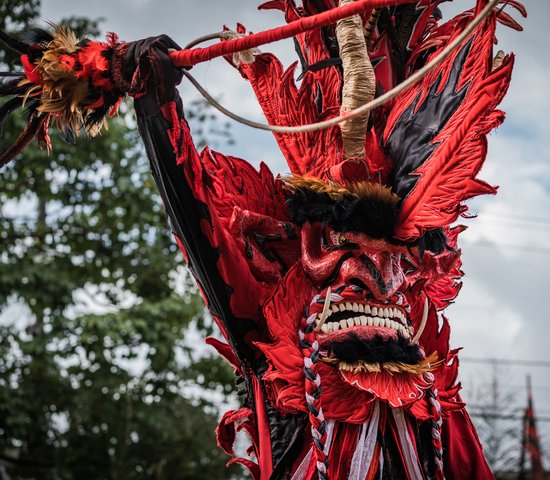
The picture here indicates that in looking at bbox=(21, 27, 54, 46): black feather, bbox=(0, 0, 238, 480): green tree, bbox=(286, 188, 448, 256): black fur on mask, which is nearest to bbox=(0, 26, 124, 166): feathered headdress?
bbox=(21, 27, 54, 46): black feather

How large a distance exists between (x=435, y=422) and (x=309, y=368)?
0.46 metres

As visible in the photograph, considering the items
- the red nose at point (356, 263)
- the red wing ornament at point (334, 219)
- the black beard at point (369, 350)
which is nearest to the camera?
the red wing ornament at point (334, 219)

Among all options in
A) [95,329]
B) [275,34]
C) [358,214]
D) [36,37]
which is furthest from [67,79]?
[95,329]

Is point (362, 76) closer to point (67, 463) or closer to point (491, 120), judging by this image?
point (491, 120)

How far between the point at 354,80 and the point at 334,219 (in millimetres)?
446

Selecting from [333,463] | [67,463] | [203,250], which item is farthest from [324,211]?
[67,463]

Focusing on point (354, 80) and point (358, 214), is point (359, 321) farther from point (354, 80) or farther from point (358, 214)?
point (354, 80)

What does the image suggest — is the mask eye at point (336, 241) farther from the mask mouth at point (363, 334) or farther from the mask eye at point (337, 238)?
the mask mouth at point (363, 334)

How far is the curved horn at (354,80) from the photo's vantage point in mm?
2846

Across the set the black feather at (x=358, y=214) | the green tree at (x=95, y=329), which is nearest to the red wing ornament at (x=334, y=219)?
the black feather at (x=358, y=214)

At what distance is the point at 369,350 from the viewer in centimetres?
270

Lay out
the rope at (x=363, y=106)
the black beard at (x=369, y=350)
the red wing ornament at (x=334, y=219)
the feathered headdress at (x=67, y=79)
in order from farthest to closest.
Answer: the black beard at (x=369, y=350) → the red wing ornament at (x=334, y=219) → the feathered headdress at (x=67, y=79) → the rope at (x=363, y=106)

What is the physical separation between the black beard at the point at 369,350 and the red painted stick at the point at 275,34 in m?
0.94

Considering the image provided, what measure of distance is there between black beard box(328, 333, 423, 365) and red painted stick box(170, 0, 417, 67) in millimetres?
938
